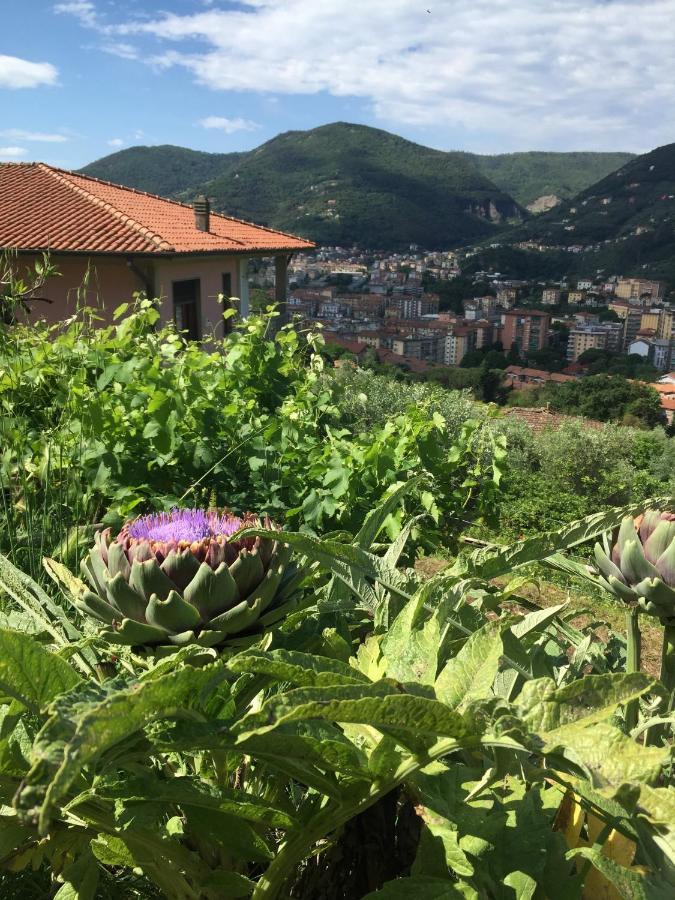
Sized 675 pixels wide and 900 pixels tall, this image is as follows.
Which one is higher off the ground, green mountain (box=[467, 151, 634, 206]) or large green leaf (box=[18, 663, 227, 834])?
green mountain (box=[467, 151, 634, 206])

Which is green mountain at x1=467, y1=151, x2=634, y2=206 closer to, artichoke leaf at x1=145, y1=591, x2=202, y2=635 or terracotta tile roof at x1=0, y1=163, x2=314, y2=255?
terracotta tile roof at x1=0, y1=163, x2=314, y2=255

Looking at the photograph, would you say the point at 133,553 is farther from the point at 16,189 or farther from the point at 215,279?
the point at 16,189

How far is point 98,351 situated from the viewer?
221 cm

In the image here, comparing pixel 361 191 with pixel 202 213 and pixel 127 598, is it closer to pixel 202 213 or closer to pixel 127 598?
pixel 202 213

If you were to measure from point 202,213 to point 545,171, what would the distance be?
69195 mm

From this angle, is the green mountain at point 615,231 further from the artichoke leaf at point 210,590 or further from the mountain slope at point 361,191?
the artichoke leaf at point 210,590

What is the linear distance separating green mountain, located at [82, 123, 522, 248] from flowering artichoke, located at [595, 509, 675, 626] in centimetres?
4565

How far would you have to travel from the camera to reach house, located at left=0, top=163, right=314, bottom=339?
32.4 feet

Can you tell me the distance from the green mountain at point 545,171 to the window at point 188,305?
201ft

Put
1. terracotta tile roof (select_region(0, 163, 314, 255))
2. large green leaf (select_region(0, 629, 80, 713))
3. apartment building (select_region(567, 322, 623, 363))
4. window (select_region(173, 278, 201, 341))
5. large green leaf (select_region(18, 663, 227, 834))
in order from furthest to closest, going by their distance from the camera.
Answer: apartment building (select_region(567, 322, 623, 363))
window (select_region(173, 278, 201, 341))
terracotta tile roof (select_region(0, 163, 314, 255))
large green leaf (select_region(0, 629, 80, 713))
large green leaf (select_region(18, 663, 227, 834))

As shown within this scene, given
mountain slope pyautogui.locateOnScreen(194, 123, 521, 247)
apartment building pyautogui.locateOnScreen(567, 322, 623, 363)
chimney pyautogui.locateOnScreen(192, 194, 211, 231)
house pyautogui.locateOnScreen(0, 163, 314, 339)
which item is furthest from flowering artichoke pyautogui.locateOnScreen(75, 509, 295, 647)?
mountain slope pyautogui.locateOnScreen(194, 123, 521, 247)

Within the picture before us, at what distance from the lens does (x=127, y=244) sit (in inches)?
401

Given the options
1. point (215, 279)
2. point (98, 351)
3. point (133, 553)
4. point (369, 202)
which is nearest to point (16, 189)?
point (215, 279)

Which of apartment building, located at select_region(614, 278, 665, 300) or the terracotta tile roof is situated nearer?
the terracotta tile roof
